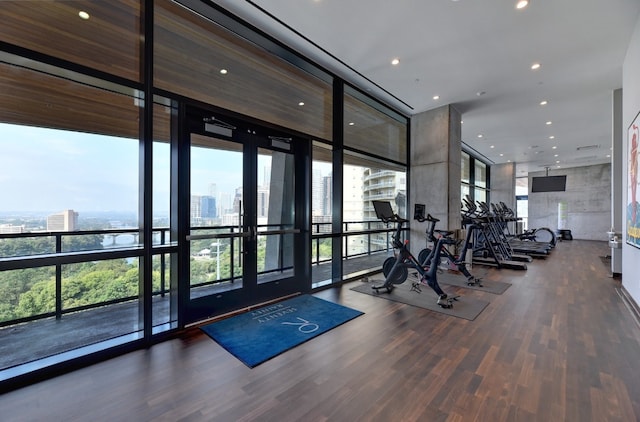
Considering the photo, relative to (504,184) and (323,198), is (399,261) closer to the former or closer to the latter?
(323,198)

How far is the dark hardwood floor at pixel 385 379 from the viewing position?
6.19 ft

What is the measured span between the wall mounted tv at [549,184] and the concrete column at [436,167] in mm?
10531

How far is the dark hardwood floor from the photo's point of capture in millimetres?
1886

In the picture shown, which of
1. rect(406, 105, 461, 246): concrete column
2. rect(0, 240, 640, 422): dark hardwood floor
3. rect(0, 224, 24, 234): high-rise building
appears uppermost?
rect(406, 105, 461, 246): concrete column

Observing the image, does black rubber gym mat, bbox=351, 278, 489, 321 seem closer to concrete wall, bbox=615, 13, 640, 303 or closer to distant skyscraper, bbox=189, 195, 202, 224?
concrete wall, bbox=615, 13, 640, 303

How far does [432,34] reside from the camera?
3.84 meters

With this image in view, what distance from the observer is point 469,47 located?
415 centimetres

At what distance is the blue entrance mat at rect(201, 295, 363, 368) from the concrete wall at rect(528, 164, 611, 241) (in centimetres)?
1595

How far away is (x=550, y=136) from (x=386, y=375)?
10.4 meters

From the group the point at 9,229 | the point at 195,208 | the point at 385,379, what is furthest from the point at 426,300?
the point at 9,229

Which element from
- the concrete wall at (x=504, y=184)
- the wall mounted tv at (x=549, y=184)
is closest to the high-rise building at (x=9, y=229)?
the concrete wall at (x=504, y=184)

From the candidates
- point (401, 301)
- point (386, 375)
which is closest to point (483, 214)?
point (401, 301)

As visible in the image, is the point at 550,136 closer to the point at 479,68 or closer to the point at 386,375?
the point at 479,68

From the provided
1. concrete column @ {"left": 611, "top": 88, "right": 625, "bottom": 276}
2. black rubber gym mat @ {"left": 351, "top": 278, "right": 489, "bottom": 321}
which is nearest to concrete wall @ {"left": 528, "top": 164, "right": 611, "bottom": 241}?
concrete column @ {"left": 611, "top": 88, "right": 625, "bottom": 276}
